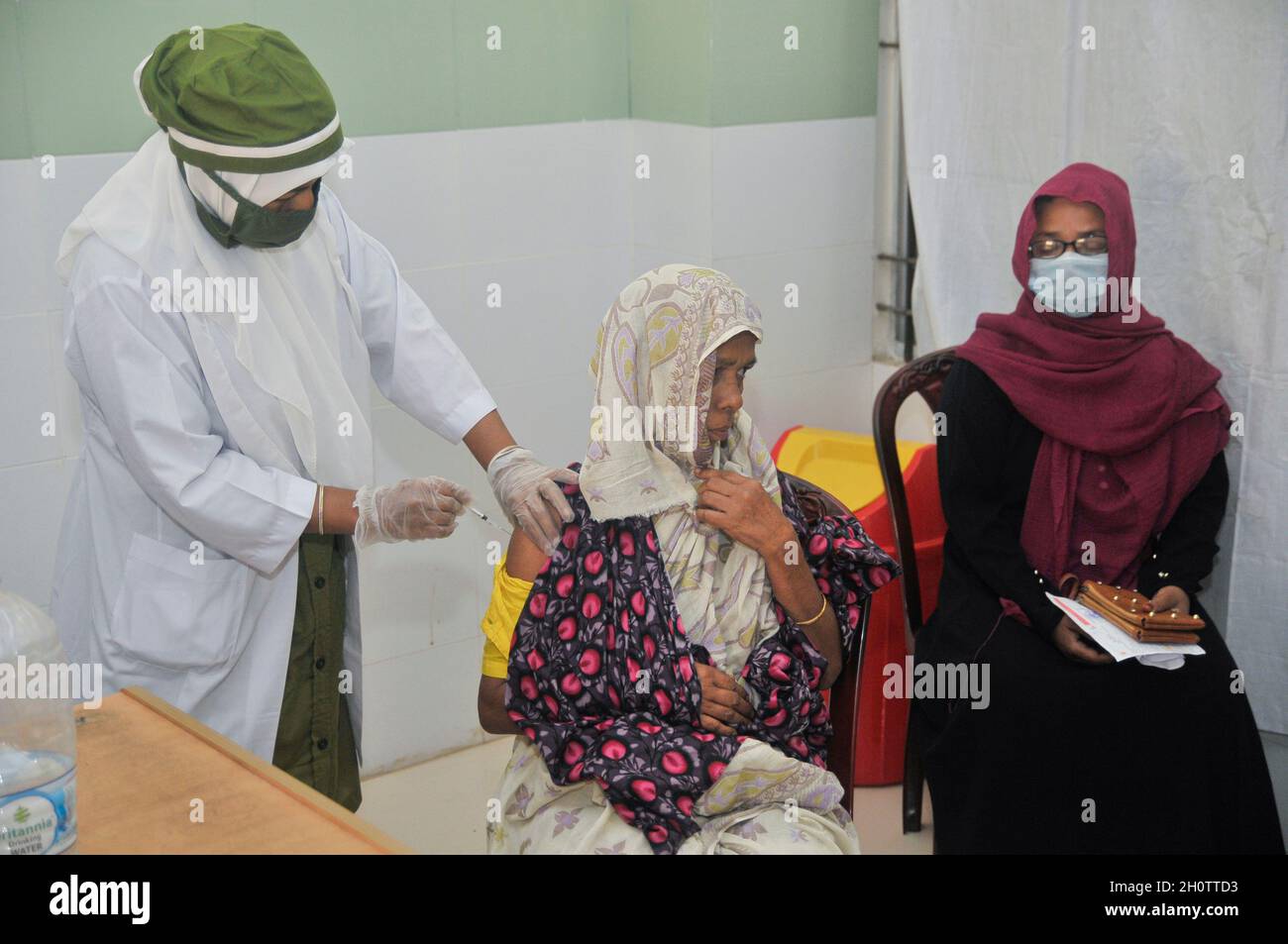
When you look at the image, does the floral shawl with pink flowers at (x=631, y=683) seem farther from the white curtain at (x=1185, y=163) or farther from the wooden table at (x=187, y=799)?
the white curtain at (x=1185, y=163)

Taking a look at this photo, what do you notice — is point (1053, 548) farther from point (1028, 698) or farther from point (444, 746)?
point (444, 746)

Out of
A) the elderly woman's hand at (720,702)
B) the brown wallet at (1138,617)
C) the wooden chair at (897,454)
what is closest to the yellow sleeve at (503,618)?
the elderly woman's hand at (720,702)

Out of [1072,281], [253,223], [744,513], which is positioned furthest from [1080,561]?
[253,223]

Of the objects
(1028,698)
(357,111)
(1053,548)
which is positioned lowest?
(1028,698)

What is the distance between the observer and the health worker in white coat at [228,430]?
2.07 m

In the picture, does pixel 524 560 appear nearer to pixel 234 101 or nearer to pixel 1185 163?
pixel 234 101

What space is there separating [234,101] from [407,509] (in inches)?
25.4

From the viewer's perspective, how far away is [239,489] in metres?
2.12

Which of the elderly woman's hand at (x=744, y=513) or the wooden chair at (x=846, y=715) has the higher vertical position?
the elderly woman's hand at (x=744, y=513)

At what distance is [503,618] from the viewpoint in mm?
2119

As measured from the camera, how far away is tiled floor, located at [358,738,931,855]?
3.18 metres

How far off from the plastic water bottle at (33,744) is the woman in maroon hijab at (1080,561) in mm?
1683

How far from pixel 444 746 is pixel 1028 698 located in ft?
5.32
